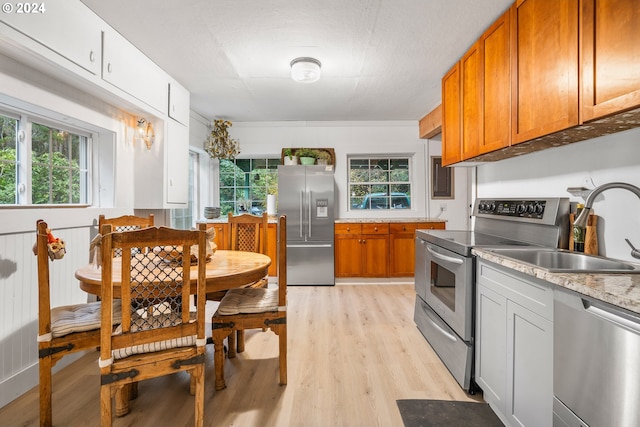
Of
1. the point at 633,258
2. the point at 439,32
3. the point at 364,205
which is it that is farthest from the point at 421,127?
the point at 633,258

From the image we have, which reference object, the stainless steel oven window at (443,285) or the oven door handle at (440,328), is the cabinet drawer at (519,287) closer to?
the stainless steel oven window at (443,285)

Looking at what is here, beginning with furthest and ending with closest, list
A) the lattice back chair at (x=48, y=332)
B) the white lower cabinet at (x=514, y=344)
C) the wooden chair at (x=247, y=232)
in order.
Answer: the wooden chair at (x=247, y=232) → the lattice back chair at (x=48, y=332) → the white lower cabinet at (x=514, y=344)

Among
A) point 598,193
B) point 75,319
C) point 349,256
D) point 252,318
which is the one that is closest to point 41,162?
point 75,319

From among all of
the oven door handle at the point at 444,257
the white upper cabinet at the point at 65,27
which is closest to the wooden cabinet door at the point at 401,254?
the oven door handle at the point at 444,257

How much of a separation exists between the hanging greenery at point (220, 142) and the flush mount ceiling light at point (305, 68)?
1952 mm

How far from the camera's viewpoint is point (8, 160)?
6.46ft

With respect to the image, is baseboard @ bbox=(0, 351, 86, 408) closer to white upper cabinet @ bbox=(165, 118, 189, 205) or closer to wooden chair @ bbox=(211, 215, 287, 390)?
wooden chair @ bbox=(211, 215, 287, 390)

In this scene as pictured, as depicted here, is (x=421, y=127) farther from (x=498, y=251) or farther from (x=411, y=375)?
(x=411, y=375)

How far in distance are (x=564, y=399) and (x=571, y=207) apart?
1129 mm

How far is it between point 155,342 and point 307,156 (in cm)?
349

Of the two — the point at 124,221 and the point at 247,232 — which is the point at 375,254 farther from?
the point at 124,221

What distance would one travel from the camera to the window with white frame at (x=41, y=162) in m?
1.98

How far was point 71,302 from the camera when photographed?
7.57 feet

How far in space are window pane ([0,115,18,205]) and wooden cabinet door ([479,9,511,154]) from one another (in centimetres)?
312
